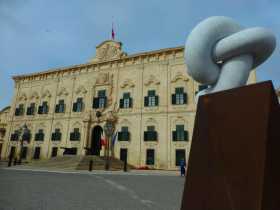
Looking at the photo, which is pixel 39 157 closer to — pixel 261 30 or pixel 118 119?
pixel 118 119

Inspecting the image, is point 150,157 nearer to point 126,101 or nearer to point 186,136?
point 186,136

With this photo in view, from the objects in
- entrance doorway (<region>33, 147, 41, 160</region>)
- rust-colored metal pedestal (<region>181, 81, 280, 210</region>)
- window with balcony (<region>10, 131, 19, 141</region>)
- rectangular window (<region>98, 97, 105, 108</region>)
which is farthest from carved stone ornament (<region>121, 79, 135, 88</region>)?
rust-colored metal pedestal (<region>181, 81, 280, 210</region>)

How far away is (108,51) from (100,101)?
6522mm

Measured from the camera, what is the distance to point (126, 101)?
2348 centimetres

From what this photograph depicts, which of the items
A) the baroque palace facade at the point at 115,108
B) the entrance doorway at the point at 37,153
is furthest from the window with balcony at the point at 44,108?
the entrance doorway at the point at 37,153

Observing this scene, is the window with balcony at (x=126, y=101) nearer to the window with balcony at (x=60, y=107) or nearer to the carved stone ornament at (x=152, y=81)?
the carved stone ornament at (x=152, y=81)

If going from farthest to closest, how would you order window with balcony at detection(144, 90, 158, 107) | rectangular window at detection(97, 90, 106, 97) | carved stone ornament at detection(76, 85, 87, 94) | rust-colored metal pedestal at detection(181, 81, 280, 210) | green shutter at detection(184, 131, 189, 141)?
1. carved stone ornament at detection(76, 85, 87, 94)
2. rectangular window at detection(97, 90, 106, 97)
3. window with balcony at detection(144, 90, 158, 107)
4. green shutter at detection(184, 131, 189, 141)
5. rust-colored metal pedestal at detection(181, 81, 280, 210)

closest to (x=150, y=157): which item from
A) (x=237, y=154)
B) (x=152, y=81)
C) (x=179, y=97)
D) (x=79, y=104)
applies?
(x=179, y=97)

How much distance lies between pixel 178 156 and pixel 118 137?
21.7ft

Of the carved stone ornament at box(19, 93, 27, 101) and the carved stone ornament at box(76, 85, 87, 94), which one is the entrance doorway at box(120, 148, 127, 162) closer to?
the carved stone ornament at box(76, 85, 87, 94)

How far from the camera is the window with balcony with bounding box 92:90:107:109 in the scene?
24455mm

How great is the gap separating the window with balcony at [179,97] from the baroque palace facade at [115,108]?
0.10 meters

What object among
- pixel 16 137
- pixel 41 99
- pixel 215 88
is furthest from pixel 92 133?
pixel 215 88

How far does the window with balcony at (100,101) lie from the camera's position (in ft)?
80.2
